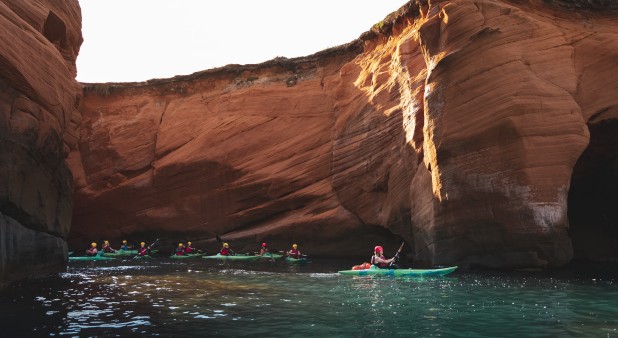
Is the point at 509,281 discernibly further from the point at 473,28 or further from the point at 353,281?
the point at 473,28

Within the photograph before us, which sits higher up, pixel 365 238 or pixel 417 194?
pixel 417 194

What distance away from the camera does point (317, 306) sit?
412 inches

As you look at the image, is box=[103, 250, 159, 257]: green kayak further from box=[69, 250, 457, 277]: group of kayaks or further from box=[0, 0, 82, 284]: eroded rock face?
box=[0, 0, 82, 284]: eroded rock face

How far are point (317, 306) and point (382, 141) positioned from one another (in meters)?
14.5

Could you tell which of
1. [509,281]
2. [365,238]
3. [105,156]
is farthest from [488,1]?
[105,156]

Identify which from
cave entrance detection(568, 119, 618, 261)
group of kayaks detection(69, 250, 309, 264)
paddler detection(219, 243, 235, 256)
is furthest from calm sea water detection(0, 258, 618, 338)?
paddler detection(219, 243, 235, 256)

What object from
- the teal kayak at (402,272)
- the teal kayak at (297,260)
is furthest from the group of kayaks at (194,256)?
the teal kayak at (402,272)

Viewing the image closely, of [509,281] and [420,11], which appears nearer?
[509,281]

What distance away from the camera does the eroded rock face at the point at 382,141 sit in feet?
54.9

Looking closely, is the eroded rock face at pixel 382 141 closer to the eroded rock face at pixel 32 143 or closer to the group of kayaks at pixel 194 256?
the group of kayaks at pixel 194 256

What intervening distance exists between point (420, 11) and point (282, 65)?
428 inches

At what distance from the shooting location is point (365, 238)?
25.3m

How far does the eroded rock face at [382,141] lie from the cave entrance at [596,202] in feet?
1.97

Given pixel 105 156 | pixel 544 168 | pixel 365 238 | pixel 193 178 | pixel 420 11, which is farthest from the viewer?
pixel 105 156
